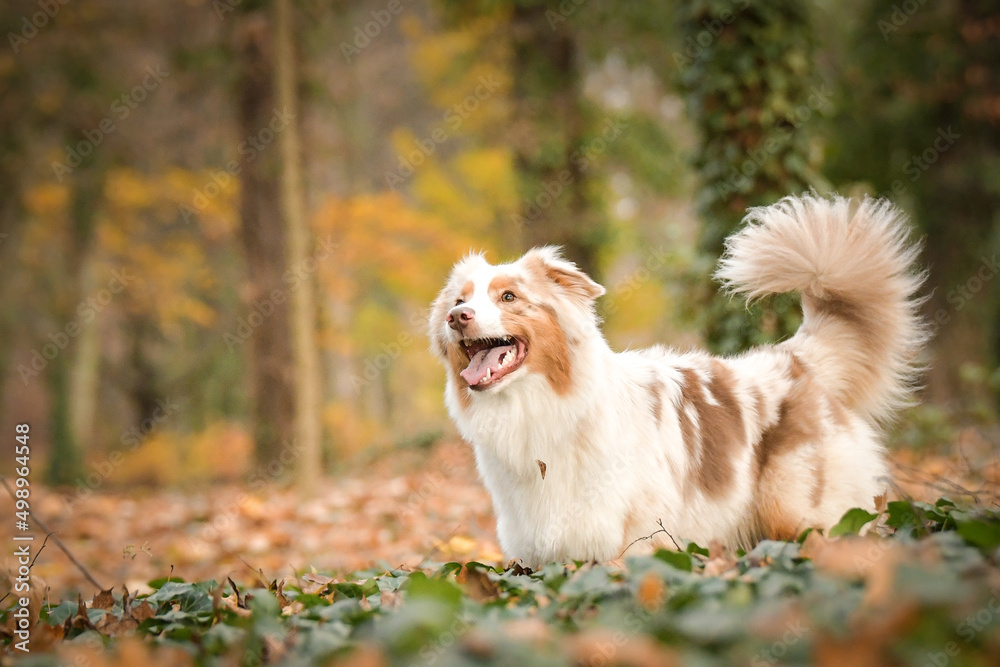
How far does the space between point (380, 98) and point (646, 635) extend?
598 inches

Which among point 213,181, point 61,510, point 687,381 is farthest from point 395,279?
point 687,381

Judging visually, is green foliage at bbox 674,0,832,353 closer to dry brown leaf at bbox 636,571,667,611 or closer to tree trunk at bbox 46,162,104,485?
dry brown leaf at bbox 636,571,667,611

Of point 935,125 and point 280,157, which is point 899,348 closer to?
point 280,157

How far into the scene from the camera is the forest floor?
18.1 ft

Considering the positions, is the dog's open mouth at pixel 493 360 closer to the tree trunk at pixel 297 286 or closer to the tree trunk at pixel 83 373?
the tree trunk at pixel 297 286

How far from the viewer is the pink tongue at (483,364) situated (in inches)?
142

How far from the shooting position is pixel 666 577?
2324mm

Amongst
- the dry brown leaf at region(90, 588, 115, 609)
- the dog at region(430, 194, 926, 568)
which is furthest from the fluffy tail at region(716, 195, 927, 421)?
the dry brown leaf at region(90, 588, 115, 609)

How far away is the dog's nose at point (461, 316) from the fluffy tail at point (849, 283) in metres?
1.58

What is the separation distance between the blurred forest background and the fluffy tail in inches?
66.0

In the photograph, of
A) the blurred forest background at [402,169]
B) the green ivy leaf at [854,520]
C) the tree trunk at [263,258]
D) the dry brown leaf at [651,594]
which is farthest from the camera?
the tree trunk at [263,258]

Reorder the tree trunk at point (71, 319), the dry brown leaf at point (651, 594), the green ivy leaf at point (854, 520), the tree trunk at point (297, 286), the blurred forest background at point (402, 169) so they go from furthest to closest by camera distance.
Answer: the tree trunk at point (71, 319) → the tree trunk at point (297, 286) → the blurred forest background at point (402, 169) → the green ivy leaf at point (854, 520) → the dry brown leaf at point (651, 594)

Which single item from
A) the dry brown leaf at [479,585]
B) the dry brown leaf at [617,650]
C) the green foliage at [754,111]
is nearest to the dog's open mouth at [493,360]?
the dry brown leaf at [479,585]

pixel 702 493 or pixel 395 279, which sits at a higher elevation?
pixel 395 279
